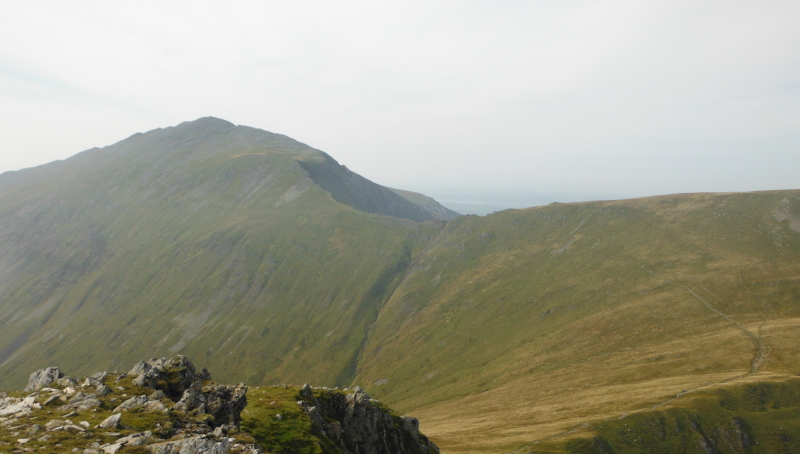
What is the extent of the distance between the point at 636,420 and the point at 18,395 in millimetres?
96437

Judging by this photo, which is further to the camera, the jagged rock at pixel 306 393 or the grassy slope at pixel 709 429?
the grassy slope at pixel 709 429

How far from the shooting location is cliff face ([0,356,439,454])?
2542cm

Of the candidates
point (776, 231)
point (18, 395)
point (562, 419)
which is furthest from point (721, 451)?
point (776, 231)

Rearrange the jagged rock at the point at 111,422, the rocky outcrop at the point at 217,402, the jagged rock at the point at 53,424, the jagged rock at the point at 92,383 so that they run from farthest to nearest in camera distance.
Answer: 1. the jagged rock at the point at 92,383
2. the rocky outcrop at the point at 217,402
3. the jagged rock at the point at 111,422
4. the jagged rock at the point at 53,424

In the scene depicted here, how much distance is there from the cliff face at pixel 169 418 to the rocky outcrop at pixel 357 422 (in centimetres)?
13

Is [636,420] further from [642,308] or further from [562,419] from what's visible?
[642,308]

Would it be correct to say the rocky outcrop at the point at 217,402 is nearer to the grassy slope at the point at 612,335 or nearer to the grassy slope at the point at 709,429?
the grassy slope at the point at 612,335

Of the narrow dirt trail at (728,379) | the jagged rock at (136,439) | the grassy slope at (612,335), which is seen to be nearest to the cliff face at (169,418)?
the jagged rock at (136,439)

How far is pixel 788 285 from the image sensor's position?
132125 millimetres

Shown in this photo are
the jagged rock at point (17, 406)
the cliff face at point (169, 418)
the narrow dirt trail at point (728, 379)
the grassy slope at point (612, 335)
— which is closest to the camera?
the cliff face at point (169, 418)

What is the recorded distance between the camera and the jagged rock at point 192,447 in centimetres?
2494

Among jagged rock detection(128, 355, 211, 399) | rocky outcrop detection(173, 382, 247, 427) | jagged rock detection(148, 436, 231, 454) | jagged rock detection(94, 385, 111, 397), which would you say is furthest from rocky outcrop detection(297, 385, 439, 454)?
jagged rock detection(148, 436, 231, 454)

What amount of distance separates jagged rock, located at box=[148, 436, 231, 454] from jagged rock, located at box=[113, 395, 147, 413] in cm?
917

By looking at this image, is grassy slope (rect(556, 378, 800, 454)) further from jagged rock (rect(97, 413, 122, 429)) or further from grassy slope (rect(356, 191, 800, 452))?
jagged rock (rect(97, 413, 122, 429))
